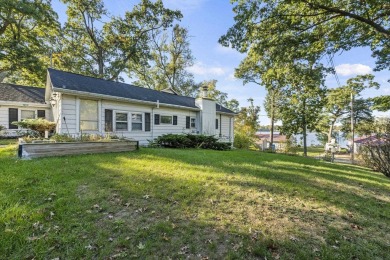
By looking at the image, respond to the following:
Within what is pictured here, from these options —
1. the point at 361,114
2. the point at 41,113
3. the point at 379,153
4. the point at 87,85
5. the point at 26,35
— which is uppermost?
the point at 26,35

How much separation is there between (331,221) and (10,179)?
5981mm

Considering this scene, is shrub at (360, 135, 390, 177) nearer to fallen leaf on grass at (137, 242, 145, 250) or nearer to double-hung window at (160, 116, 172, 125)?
double-hung window at (160, 116, 172, 125)

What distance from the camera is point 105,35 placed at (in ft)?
73.2

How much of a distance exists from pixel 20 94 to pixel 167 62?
17.5m

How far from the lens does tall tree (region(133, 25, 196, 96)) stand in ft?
85.0

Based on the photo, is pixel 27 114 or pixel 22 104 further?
pixel 27 114

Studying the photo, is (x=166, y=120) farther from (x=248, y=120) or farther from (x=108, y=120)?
(x=248, y=120)

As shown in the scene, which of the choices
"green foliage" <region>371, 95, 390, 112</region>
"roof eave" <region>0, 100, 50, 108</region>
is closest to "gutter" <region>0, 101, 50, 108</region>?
"roof eave" <region>0, 100, 50, 108</region>

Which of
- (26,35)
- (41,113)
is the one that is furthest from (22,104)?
(26,35)

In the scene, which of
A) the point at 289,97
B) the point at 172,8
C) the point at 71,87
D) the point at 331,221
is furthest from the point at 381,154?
the point at 172,8

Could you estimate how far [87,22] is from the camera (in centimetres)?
2147

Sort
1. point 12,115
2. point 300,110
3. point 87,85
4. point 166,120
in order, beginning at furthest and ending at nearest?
1. point 300,110
2. point 166,120
3. point 12,115
4. point 87,85

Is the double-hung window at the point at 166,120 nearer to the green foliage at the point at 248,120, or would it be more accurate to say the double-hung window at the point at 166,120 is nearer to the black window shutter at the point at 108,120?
the black window shutter at the point at 108,120

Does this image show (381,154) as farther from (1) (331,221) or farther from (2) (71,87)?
(2) (71,87)
